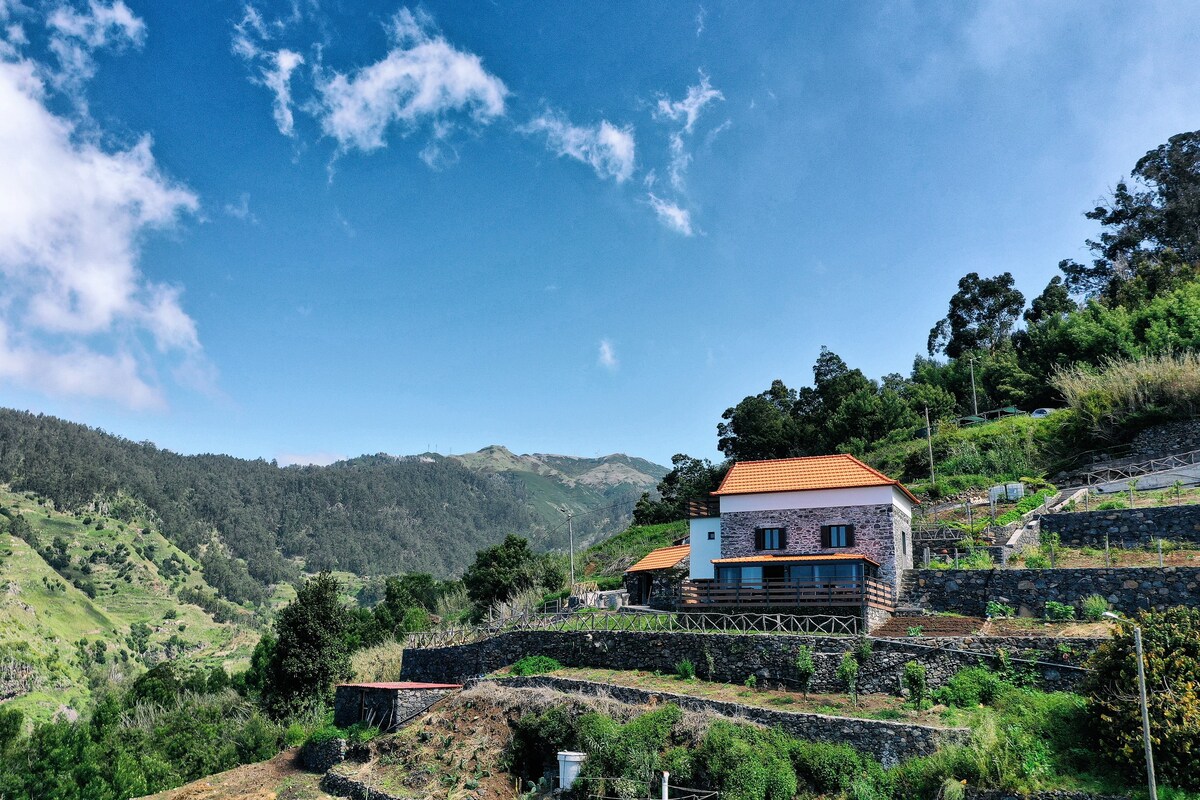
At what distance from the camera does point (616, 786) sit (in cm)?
2352

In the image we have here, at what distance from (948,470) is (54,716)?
8675cm

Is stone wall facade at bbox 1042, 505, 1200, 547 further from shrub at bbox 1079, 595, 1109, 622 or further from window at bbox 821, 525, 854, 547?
window at bbox 821, 525, 854, 547

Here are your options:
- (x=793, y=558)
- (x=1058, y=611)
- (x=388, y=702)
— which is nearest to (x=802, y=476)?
(x=793, y=558)

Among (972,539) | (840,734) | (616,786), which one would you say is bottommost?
(616,786)

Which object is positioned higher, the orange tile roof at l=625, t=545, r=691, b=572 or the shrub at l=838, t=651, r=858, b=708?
the orange tile roof at l=625, t=545, r=691, b=572

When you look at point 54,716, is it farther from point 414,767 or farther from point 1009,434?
point 1009,434

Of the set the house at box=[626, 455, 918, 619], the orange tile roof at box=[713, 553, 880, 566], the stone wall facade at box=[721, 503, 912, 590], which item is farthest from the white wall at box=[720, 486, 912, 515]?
the orange tile roof at box=[713, 553, 880, 566]

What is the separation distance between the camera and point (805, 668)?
2642 cm

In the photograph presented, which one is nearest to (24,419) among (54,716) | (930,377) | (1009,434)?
(54,716)

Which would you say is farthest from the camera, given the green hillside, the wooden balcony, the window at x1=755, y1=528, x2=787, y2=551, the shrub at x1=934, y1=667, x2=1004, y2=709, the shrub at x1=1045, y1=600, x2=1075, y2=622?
the green hillside

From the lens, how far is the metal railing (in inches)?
1136

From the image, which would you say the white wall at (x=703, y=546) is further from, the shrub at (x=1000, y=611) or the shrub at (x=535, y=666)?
the shrub at (x=1000, y=611)

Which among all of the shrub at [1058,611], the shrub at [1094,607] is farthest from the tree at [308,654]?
the shrub at [1094,607]

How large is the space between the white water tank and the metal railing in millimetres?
6812
